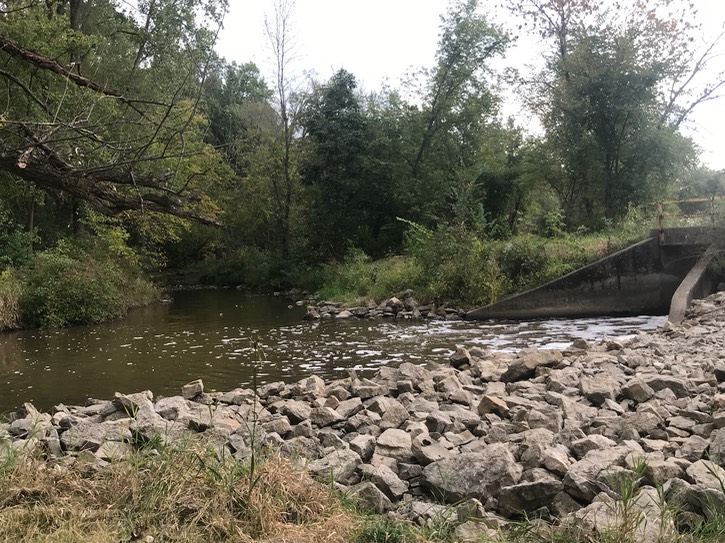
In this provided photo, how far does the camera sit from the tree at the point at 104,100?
445cm

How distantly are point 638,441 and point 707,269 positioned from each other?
14.1 meters

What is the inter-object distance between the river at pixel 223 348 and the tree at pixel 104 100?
10.5 feet

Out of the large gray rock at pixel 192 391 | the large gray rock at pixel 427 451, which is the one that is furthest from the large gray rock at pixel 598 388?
the large gray rock at pixel 192 391

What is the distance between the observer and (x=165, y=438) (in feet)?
13.4

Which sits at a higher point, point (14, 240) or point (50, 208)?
point (50, 208)

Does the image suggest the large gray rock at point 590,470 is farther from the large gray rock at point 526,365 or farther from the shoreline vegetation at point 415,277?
the shoreline vegetation at point 415,277

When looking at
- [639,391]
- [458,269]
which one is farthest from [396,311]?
[639,391]

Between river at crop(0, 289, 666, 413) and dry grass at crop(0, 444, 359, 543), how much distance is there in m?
4.30

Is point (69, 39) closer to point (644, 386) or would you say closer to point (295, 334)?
point (295, 334)

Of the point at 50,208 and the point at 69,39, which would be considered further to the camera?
the point at 50,208

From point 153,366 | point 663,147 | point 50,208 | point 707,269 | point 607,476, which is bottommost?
point 153,366

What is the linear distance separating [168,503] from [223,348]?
9.93 m

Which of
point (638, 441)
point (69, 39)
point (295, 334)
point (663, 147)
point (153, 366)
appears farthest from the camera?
point (663, 147)

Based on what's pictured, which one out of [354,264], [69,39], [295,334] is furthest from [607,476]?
[354,264]
